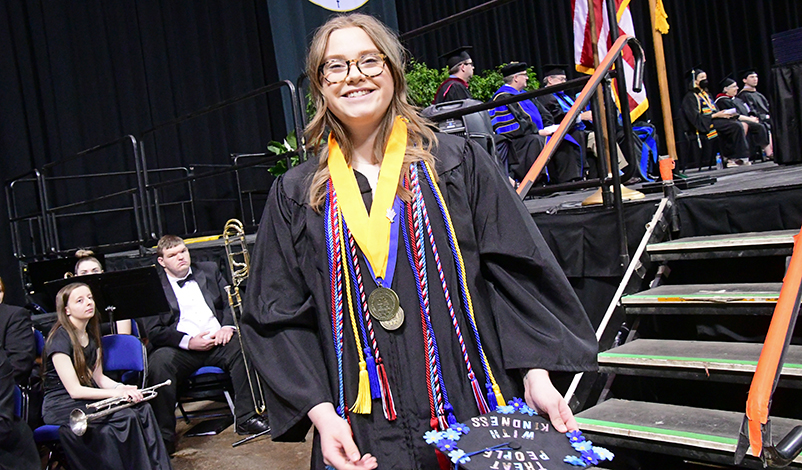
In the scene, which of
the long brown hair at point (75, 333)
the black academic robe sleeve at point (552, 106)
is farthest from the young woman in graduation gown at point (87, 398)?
the black academic robe sleeve at point (552, 106)

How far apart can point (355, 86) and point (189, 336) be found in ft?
12.7

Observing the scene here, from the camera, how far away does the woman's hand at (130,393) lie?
380cm

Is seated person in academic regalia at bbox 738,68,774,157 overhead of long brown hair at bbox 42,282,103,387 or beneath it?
overhead

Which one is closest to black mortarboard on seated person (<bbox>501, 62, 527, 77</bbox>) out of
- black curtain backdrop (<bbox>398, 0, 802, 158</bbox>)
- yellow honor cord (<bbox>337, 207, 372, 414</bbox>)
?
black curtain backdrop (<bbox>398, 0, 802, 158</bbox>)

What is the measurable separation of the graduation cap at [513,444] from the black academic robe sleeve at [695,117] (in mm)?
9309

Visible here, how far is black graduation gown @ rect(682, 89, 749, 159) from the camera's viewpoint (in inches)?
357

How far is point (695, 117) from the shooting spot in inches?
375

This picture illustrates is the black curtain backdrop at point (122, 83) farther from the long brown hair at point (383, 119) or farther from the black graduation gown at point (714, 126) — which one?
the long brown hair at point (383, 119)

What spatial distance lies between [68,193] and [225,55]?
11.1ft

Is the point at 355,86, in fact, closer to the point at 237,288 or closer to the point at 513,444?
the point at 513,444

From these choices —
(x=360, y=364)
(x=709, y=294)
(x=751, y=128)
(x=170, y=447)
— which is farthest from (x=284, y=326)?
(x=751, y=128)

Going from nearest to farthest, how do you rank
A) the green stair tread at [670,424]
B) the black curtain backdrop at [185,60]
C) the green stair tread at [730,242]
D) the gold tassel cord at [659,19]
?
the green stair tread at [670,424]
the green stair tread at [730,242]
the gold tassel cord at [659,19]
the black curtain backdrop at [185,60]

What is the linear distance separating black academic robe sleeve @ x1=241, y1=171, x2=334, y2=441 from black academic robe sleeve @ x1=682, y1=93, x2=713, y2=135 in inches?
365

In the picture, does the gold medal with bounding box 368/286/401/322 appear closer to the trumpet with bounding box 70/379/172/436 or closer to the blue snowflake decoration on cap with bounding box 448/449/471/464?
the blue snowflake decoration on cap with bounding box 448/449/471/464
